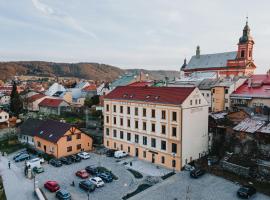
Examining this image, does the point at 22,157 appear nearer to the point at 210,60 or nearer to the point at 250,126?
the point at 250,126

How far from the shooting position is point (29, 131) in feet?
171

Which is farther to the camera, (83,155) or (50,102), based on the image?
(50,102)

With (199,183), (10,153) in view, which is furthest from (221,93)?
(10,153)

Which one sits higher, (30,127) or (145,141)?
(30,127)

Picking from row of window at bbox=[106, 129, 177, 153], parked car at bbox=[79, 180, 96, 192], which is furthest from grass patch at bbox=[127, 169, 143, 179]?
parked car at bbox=[79, 180, 96, 192]

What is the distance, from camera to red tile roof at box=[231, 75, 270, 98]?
55.8 meters

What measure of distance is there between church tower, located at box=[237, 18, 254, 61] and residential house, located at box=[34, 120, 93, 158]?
64.7 m

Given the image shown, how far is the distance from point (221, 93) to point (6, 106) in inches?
2830

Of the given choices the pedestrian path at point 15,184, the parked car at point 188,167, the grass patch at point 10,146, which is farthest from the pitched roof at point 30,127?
the parked car at point 188,167

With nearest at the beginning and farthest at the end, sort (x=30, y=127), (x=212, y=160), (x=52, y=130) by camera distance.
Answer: (x=212, y=160) < (x=52, y=130) < (x=30, y=127)

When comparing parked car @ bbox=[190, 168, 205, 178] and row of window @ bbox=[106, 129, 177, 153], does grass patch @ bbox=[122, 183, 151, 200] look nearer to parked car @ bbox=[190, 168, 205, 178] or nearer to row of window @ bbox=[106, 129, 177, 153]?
parked car @ bbox=[190, 168, 205, 178]

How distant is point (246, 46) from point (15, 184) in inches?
3264

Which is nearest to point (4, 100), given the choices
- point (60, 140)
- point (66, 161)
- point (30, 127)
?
point (30, 127)

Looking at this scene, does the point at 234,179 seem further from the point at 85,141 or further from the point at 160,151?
the point at 85,141
